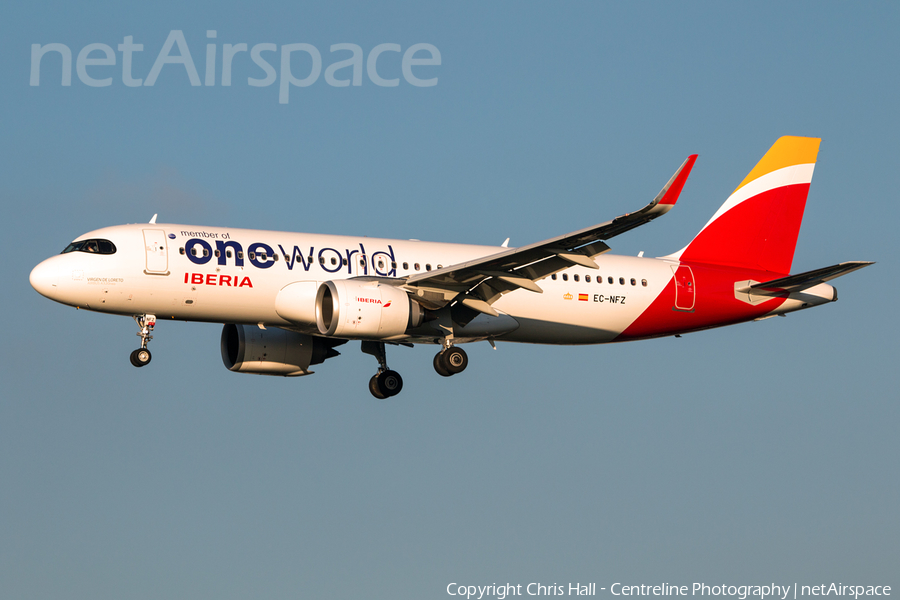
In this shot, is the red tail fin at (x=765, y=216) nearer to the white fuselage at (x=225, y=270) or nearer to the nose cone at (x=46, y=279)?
the white fuselage at (x=225, y=270)

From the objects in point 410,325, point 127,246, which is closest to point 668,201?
point 410,325

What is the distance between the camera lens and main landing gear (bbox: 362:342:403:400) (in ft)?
126

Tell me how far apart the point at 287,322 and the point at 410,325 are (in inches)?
141

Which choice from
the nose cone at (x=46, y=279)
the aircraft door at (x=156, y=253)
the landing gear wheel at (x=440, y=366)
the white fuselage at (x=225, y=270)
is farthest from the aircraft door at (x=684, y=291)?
the nose cone at (x=46, y=279)

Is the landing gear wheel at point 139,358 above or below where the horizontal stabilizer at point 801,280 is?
below

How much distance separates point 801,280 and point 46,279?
2291 centimetres

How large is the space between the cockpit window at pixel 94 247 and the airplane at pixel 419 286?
0.06 m

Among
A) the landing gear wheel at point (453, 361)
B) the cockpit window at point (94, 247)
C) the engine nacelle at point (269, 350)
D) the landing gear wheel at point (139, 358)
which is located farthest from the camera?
the engine nacelle at point (269, 350)

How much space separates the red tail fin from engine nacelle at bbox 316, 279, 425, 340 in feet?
38.7

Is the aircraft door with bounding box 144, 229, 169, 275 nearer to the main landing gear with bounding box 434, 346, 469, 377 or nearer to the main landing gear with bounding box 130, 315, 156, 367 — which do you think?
the main landing gear with bounding box 130, 315, 156, 367

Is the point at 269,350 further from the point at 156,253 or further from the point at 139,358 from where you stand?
the point at 156,253

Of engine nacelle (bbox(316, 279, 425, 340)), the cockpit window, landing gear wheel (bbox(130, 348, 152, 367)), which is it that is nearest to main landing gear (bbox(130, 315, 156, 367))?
landing gear wheel (bbox(130, 348, 152, 367))

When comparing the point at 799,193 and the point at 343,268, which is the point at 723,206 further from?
the point at 343,268

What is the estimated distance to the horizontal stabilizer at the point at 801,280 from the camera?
33562 millimetres
